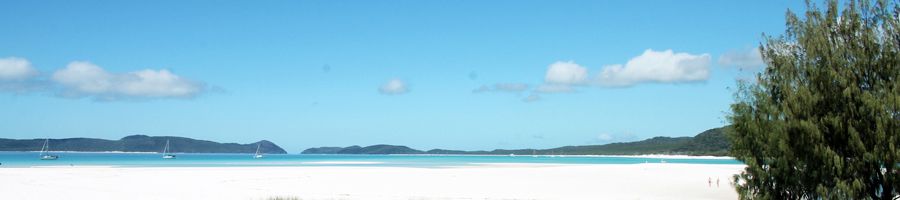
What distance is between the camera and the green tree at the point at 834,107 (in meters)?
14.2

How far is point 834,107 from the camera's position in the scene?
14.9 metres

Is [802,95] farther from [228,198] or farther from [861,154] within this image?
[228,198]

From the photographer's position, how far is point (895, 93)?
1393cm

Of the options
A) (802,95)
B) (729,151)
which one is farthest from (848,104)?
(729,151)

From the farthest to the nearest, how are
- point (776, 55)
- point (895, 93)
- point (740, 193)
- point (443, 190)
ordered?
point (443, 190)
point (740, 193)
point (776, 55)
point (895, 93)

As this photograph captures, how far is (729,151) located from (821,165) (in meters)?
4.14

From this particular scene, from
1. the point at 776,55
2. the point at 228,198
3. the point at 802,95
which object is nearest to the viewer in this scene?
the point at 802,95

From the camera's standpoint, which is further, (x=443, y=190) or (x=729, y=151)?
(x=443, y=190)

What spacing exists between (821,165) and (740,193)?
2.98m

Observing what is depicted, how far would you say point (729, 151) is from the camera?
1927 centimetres

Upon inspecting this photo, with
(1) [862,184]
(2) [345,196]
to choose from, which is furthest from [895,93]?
(2) [345,196]

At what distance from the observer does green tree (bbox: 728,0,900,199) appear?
14234mm

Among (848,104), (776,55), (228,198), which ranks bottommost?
(228,198)

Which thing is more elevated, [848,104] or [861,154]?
[848,104]
